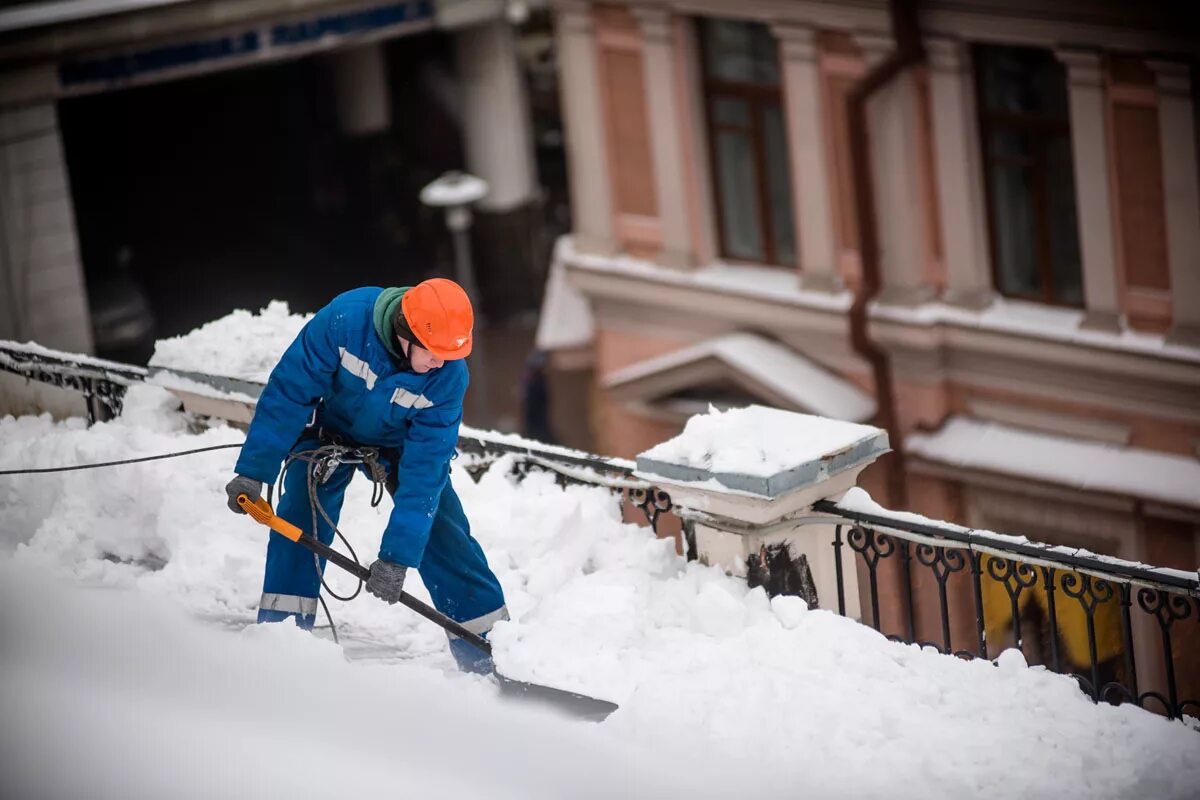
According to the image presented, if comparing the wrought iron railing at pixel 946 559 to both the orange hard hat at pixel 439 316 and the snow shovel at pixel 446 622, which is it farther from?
the orange hard hat at pixel 439 316

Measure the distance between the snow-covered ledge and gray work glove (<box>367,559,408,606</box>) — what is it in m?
1.39

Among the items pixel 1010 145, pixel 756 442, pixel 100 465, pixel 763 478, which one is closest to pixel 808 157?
pixel 1010 145

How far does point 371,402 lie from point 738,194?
9.67 meters

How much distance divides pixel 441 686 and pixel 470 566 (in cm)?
81

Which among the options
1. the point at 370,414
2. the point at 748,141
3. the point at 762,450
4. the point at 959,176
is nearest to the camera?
the point at 370,414

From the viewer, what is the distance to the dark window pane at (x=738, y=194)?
16969mm

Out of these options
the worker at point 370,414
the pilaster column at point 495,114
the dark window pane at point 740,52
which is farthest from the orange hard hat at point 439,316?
the pilaster column at point 495,114

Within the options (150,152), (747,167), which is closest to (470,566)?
(747,167)

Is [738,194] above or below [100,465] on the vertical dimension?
below

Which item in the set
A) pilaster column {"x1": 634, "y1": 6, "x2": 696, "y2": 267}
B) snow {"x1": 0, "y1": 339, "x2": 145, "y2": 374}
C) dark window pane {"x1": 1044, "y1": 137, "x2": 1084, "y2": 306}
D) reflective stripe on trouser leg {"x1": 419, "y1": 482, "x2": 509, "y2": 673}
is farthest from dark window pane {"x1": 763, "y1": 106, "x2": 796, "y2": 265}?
reflective stripe on trouser leg {"x1": 419, "y1": 482, "x2": 509, "y2": 673}

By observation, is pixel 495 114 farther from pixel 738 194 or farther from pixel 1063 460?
pixel 1063 460

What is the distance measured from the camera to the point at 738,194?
17.1m

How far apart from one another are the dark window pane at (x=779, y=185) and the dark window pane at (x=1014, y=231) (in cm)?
200

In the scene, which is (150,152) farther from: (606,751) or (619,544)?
(606,751)
